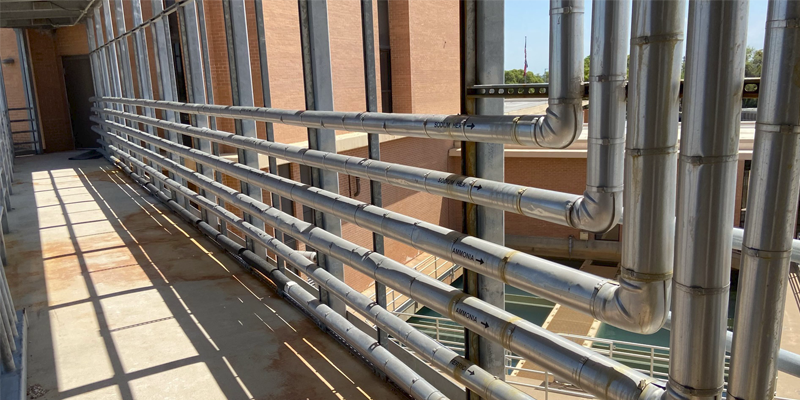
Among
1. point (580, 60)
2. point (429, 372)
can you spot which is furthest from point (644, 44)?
point (429, 372)

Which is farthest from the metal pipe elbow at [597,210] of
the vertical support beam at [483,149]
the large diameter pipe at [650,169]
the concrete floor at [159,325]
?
the concrete floor at [159,325]

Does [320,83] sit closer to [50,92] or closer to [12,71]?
[50,92]

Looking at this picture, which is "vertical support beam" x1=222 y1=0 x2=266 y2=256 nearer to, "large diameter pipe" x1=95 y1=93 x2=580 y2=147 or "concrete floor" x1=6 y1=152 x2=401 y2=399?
"concrete floor" x1=6 y1=152 x2=401 y2=399

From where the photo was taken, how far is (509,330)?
2.28 meters

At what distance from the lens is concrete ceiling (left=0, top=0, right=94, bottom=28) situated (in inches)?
504

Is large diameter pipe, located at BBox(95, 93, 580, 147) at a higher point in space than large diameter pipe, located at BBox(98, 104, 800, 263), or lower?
higher

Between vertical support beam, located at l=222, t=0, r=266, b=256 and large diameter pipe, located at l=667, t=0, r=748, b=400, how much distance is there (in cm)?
415

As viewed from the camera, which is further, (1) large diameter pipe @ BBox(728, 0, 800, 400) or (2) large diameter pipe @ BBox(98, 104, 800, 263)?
(2) large diameter pipe @ BBox(98, 104, 800, 263)

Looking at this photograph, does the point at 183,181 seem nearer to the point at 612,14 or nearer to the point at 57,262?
the point at 57,262

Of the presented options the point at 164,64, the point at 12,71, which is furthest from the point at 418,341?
the point at 12,71

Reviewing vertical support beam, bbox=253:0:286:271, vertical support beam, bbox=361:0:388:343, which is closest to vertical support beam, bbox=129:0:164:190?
vertical support beam, bbox=253:0:286:271

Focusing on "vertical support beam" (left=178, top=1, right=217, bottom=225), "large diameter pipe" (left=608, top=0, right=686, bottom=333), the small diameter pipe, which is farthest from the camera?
"vertical support beam" (left=178, top=1, right=217, bottom=225)

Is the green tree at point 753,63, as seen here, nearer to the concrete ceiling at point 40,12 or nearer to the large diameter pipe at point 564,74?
the large diameter pipe at point 564,74

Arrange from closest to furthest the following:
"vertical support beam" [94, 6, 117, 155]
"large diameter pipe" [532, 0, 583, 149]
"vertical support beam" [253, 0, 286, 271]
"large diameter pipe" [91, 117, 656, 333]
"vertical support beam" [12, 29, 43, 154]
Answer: "large diameter pipe" [91, 117, 656, 333] < "large diameter pipe" [532, 0, 583, 149] < "vertical support beam" [253, 0, 286, 271] < "vertical support beam" [94, 6, 117, 155] < "vertical support beam" [12, 29, 43, 154]
